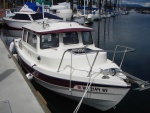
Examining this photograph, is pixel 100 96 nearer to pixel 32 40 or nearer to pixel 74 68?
pixel 74 68

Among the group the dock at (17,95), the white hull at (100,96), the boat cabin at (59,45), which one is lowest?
the white hull at (100,96)

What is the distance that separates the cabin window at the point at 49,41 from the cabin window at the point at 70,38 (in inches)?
13.1

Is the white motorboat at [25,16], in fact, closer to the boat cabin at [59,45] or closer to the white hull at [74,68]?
the white hull at [74,68]

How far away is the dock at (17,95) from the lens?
6.00 meters

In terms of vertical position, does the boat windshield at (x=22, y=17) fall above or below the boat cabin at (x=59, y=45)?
above

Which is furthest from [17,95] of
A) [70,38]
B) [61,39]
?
[70,38]

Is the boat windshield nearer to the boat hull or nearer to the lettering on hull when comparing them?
the boat hull

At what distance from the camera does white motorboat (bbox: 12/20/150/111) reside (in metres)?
7.08

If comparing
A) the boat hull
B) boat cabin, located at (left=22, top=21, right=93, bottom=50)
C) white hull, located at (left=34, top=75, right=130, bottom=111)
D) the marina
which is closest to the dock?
the marina

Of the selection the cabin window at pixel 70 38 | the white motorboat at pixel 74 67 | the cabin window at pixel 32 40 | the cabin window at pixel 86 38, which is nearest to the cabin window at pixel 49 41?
the white motorboat at pixel 74 67

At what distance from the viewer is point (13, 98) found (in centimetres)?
666

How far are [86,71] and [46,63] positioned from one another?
1632mm

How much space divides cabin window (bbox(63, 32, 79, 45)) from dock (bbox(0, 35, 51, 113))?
2138 millimetres

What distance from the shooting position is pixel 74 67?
7.97 metres
